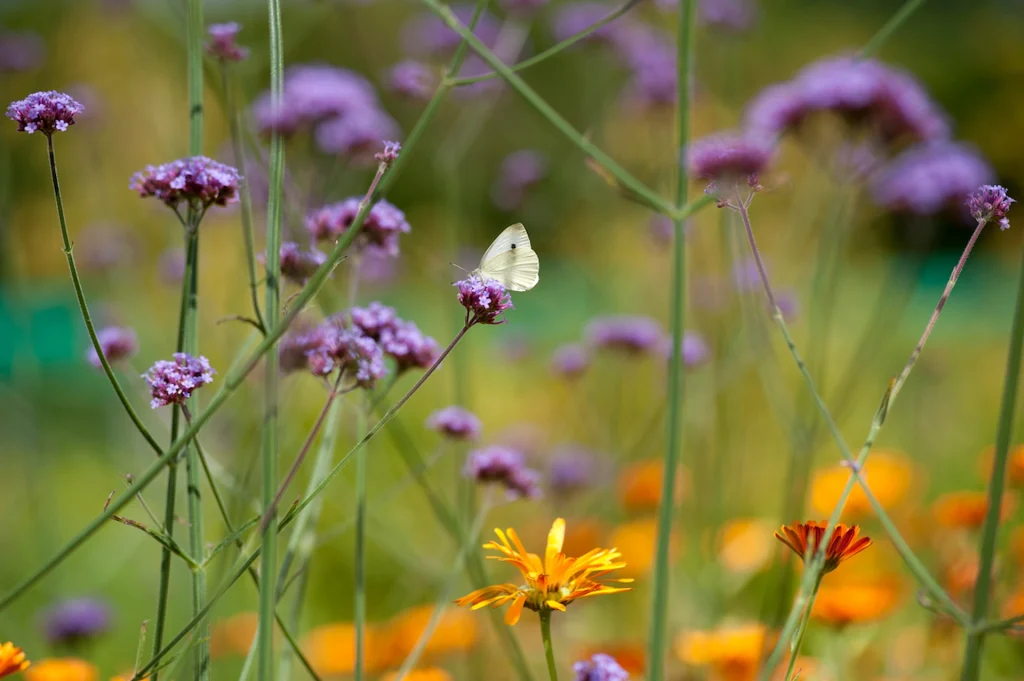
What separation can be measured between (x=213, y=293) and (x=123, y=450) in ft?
2.73

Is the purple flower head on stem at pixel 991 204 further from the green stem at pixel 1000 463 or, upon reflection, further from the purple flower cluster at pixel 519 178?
the purple flower cluster at pixel 519 178

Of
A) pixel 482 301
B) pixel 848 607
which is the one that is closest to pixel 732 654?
pixel 848 607

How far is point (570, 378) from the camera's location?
5.45 feet

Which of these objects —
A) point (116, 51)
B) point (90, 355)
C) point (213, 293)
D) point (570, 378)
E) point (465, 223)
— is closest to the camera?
point (90, 355)

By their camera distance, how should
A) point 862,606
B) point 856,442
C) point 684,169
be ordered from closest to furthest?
point 684,169 < point 862,606 < point 856,442

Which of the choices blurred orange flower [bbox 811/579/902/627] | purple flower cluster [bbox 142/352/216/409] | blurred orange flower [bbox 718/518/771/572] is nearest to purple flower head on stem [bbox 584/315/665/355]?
blurred orange flower [bbox 718/518/771/572]

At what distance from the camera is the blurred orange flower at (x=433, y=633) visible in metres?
1.02

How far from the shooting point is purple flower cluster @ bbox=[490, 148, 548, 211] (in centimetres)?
173

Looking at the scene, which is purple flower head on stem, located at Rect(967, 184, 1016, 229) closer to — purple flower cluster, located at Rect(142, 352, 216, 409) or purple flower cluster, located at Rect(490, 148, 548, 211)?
purple flower cluster, located at Rect(142, 352, 216, 409)

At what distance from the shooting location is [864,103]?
1.10 meters

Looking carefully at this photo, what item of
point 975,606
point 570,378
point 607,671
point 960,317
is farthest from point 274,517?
point 960,317

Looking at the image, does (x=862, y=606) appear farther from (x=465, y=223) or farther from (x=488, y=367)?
(x=465, y=223)

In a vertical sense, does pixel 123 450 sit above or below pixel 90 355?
above

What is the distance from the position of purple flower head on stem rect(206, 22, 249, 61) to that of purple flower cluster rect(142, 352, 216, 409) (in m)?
0.27
